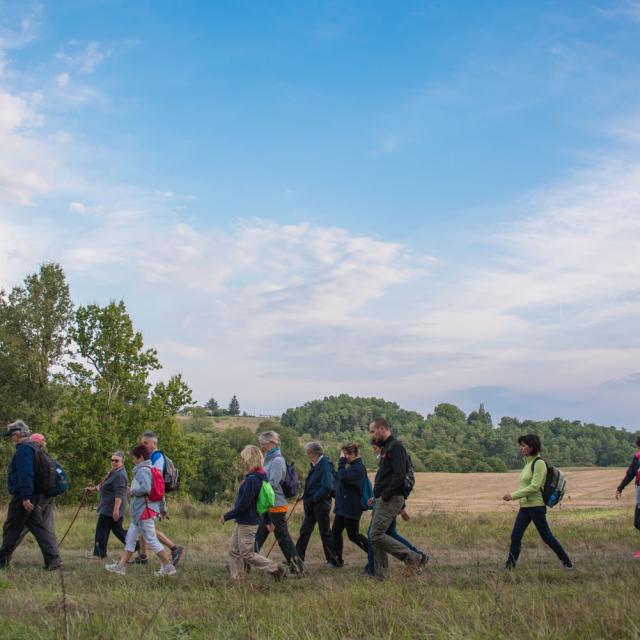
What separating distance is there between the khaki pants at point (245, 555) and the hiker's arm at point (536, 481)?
340 cm

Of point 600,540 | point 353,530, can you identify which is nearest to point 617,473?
point 600,540

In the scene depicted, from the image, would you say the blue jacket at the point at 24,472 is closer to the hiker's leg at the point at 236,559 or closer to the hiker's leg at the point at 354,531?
the hiker's leg at the point at 236,559

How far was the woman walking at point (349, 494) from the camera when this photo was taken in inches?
416

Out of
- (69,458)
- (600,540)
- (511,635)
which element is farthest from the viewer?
(69,458)

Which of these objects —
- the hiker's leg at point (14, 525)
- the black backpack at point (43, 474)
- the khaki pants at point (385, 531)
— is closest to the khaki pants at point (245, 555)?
the khaki pants at point (385, 531)

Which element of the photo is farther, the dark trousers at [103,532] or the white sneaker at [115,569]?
the dark trousers at [103,532]

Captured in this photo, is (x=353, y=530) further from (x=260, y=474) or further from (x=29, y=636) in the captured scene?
(x=29, y=636)

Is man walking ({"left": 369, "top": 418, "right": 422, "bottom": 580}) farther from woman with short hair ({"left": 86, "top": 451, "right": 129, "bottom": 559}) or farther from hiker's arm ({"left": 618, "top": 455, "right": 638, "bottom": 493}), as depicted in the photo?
hiker's arm ({"left": 618, "top": 455, "right": 638, "bottom": 493})

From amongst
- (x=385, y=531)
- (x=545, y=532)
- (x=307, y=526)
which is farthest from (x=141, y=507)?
(x=545, y=532)

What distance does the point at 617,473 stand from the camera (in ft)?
178

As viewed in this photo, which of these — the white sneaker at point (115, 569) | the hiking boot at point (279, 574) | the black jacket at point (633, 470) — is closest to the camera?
the hiking boot at point (279, 574)

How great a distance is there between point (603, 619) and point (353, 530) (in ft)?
19.3

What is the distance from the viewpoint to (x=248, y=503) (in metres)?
8.61

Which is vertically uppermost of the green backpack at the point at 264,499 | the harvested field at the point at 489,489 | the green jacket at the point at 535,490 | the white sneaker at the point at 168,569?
the green jacket at the point at 535,490
